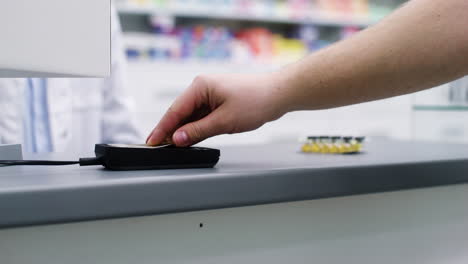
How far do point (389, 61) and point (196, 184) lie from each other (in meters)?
0.31

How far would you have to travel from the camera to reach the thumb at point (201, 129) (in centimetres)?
70

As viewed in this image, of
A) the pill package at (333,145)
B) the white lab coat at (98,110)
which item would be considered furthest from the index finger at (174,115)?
the white lab coat at (98,110)

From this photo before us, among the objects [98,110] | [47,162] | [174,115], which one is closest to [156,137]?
[174,115]

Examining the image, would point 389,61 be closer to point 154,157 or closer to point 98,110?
point 154,157

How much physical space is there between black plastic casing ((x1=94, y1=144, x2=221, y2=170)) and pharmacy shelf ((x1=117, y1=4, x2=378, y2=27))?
2.57m

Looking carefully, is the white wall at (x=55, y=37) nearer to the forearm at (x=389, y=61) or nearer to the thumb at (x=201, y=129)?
the thumb at (x=201, y=129)

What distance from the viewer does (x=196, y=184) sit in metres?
0.57

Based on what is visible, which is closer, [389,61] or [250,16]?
[389,61]

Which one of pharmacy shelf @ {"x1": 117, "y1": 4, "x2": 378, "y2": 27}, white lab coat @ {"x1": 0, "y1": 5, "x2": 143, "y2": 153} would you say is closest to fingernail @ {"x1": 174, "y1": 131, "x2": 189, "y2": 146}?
white lab coat @ {"x1": 0, "y1": 5, "x2": 143, "y2": 153}

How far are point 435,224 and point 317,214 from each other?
27 cm

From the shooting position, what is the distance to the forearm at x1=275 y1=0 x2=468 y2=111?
65 cm

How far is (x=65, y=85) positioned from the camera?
167cm

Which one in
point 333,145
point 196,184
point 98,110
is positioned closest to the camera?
point 196,184

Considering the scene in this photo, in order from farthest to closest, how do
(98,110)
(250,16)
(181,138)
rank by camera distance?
1. (250,16)
2. (98,110)
3. (181,138)
